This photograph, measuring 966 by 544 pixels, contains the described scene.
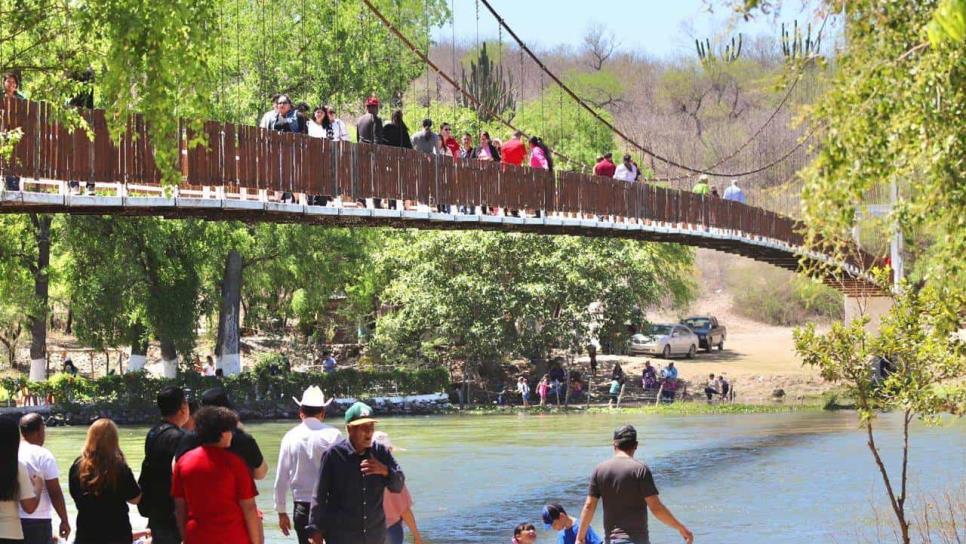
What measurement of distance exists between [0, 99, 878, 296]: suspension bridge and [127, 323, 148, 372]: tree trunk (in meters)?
12.2

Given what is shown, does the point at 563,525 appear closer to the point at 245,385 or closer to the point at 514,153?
the point at 514,153

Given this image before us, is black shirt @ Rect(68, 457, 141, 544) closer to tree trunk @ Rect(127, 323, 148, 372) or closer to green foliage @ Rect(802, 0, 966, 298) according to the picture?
green foliage @ Rect(802, 0, 966, 298)

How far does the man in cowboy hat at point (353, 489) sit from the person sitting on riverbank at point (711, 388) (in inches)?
1480

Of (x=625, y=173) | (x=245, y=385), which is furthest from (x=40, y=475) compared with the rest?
(x=245, y=385)

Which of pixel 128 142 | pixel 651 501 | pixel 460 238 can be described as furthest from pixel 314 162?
pixel 460 238

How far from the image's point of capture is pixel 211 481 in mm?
7844

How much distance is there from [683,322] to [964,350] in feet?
137

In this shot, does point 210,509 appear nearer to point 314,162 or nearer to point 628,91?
point 314,162

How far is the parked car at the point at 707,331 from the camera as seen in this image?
54.7 m

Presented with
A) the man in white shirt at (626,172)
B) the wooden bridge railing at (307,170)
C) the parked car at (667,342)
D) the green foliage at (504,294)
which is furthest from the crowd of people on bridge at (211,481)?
the parked car at (667,342)

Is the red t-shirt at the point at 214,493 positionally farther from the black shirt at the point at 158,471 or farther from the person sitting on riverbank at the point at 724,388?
the person sitting on riverbank at the point at 724,388

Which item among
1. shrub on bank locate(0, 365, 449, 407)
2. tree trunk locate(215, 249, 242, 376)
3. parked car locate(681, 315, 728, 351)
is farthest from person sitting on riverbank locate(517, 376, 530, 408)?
parked car locate(681, 315, 728, 351)

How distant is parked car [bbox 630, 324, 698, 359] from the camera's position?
5184 centimetres

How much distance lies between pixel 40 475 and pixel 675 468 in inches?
791
